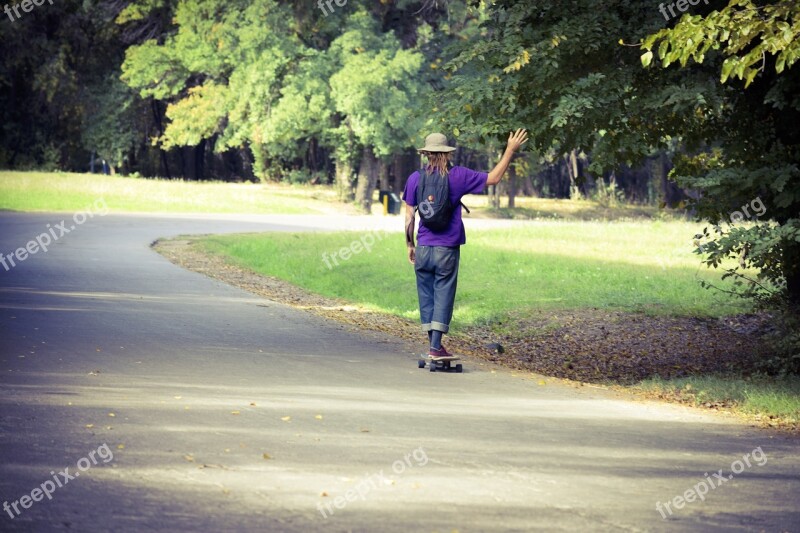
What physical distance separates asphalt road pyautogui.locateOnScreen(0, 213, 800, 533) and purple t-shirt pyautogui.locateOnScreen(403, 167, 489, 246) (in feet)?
4.20

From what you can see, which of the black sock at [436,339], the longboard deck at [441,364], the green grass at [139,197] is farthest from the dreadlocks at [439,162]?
the green grass at [139,197]

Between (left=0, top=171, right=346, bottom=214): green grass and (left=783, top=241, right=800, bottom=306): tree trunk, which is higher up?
(left=783, top=241, right=800, bottom=306): tree trunk

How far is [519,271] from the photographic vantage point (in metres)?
24.1

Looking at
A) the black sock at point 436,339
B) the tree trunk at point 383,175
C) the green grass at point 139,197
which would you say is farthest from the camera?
the tree trunk at point 383,175

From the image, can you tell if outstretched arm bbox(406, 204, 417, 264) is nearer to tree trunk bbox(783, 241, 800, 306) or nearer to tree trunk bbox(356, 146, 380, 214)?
tree trunk bbox(783, 241, 800, 306)

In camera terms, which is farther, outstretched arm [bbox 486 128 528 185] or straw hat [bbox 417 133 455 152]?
straw hat [bbox 417 133 455 152]

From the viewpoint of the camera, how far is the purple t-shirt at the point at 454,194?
11734mm

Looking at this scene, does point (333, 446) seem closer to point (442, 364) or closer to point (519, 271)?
point (442, 364)

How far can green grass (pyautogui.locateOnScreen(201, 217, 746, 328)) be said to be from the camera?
19578 mm

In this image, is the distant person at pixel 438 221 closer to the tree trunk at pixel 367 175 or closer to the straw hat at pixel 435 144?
the straw hat at pixel 435 144

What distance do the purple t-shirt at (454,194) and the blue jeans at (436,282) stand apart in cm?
7

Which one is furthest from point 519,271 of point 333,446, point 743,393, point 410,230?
point 333,446

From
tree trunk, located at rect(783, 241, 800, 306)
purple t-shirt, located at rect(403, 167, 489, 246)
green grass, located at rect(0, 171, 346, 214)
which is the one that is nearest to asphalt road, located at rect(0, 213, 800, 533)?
purple t-shirt, located at rect(403, 167, 489, 246)

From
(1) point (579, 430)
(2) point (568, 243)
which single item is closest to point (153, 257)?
(2) point (568, 243)
